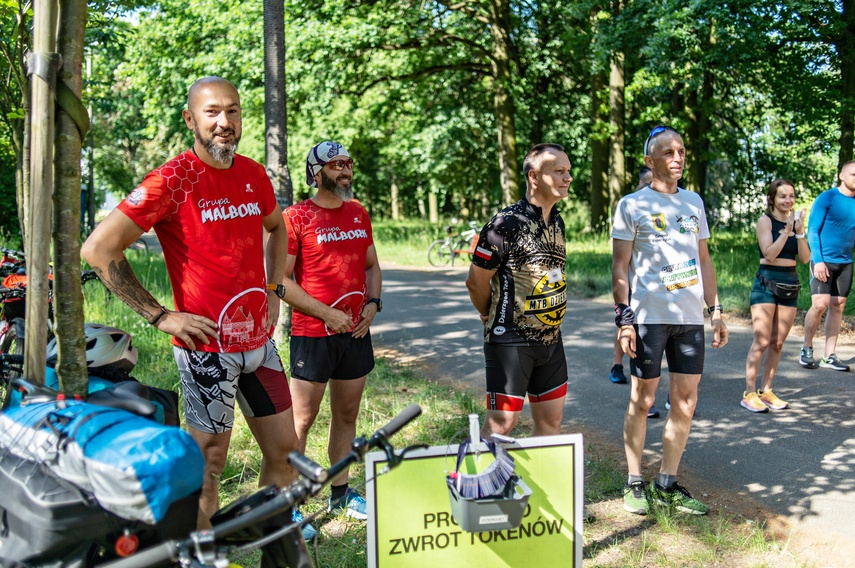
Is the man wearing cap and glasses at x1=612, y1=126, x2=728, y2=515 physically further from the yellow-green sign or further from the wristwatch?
the wristwatch

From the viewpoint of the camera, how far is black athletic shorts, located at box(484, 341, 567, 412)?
4.17 meters

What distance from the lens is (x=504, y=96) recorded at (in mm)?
21172

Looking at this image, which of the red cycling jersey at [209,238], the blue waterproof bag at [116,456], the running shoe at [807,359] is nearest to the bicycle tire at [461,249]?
the running shoe at [807,359]

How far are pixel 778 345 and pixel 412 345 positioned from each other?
4.42m

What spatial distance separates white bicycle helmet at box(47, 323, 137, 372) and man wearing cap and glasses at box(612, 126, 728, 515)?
2593 mm

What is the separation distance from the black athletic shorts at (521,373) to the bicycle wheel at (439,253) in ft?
52.6

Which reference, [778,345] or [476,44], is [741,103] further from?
[778,345]

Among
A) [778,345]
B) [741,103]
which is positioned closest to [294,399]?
[778,345]

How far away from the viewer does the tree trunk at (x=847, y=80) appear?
12812 millimetres

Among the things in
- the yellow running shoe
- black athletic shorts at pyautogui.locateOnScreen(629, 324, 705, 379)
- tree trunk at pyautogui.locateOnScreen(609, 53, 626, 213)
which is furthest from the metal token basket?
tree trunk at pyautogui.locateOnScreen(609, 53, 626, 213)

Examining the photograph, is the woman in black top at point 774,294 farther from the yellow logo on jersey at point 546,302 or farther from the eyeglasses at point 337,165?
the eyeglasses at point 337,165

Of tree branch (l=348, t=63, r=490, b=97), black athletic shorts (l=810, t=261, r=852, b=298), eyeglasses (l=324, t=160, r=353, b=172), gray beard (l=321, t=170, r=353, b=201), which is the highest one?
tree branch (l=348, t=63, r=490, b=97)

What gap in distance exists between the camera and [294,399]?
15.1ft

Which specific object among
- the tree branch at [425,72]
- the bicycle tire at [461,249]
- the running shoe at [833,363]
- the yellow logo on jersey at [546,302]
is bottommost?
the running shoe at [833,363]
